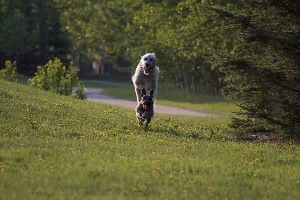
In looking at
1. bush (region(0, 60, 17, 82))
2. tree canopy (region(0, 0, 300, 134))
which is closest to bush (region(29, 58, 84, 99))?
bush (region(0, 60, 17, 82))

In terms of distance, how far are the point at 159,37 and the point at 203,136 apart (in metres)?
24.5

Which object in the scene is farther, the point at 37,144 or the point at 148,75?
the point at 148,75

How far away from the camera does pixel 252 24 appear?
14.8 meters

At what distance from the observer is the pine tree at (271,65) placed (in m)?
13.9

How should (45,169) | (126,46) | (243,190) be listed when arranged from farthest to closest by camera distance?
(126,46) < (45,169) < (243,190)

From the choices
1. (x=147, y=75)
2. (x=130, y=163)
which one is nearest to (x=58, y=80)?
(x=147, y=75)

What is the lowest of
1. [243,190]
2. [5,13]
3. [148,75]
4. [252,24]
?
[243,190]

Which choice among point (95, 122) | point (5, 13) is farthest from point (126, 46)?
point (95, 122)

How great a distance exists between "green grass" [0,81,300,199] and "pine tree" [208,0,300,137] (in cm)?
76

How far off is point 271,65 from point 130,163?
640 cm

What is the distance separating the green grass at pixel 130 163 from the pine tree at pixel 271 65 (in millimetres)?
756

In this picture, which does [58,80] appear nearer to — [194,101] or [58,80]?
[58,80]

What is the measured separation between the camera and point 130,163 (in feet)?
33.3

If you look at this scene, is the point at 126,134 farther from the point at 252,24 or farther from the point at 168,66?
the point at 168,66
